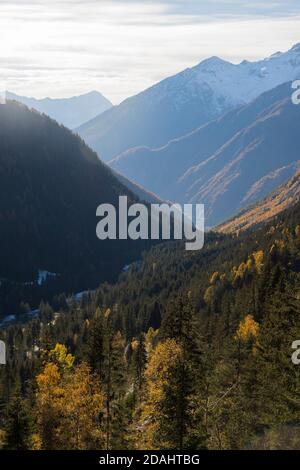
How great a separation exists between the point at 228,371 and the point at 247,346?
162 inches

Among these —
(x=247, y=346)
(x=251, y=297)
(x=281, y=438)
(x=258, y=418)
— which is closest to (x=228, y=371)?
(x=247, y=346)

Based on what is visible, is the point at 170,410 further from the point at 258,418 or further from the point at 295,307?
the point at 295,307

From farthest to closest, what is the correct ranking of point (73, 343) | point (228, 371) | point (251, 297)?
point (73, 343)
point (251, 297)
point (228, 371)

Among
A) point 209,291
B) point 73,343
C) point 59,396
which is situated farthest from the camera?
point 209,291

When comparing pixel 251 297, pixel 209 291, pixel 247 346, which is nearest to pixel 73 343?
pixel 209 291

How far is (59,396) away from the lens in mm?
65250

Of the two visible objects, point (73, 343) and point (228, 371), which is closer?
point (228, 371)

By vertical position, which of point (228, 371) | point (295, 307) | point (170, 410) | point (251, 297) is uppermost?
point (251, 297)
